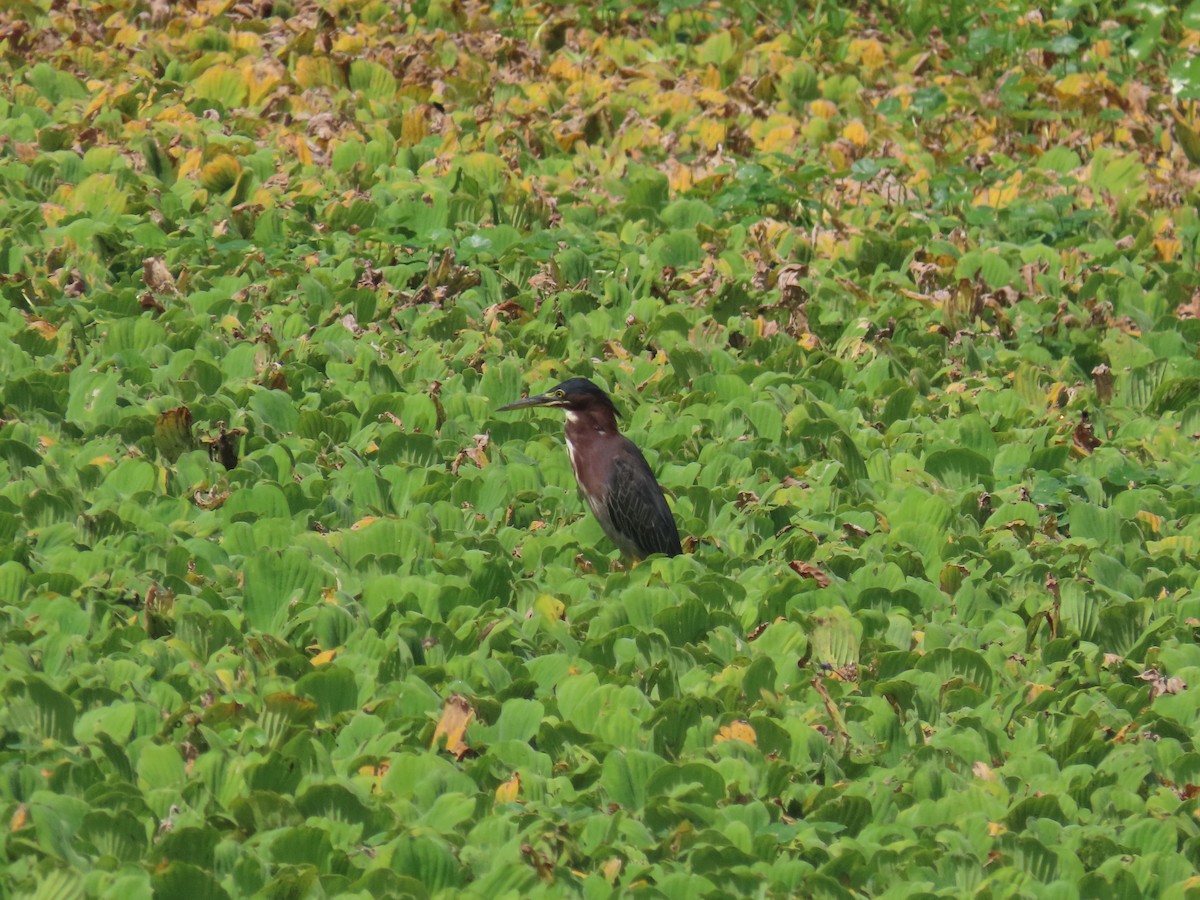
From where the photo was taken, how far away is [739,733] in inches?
207

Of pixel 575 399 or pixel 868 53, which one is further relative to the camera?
pixel 868 53

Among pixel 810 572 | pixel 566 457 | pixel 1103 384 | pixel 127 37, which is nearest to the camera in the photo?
pixel 810 572

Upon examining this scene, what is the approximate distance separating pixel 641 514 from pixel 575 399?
70 centimetres

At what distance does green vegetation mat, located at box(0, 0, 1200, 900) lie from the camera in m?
4.79

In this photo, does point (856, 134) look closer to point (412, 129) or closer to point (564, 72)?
point (564, 72)

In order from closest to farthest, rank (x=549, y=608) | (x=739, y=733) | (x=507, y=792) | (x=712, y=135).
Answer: (x=507, y=792) < (x=739, y=733) < (x=549, y=608) < (x=712, y=135)

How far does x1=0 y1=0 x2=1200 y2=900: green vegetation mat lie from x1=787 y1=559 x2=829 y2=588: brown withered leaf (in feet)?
0.12

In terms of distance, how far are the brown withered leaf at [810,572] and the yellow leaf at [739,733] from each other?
1131 millimetres

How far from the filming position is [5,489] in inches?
247

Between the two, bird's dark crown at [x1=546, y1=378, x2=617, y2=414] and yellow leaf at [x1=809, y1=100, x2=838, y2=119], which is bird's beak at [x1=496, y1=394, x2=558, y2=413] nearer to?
bird's dark crown at [x1=546, y1=378, x2=617, y2=414]

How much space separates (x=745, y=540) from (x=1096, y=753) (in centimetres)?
176

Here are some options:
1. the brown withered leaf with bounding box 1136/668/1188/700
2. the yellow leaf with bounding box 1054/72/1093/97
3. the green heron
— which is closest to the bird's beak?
the green heron

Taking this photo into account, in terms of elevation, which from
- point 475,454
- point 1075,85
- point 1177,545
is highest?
point 1075,85

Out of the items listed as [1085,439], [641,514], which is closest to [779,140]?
[1085,439]
